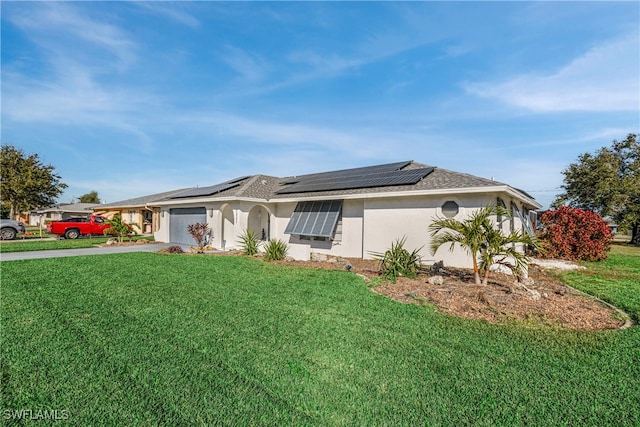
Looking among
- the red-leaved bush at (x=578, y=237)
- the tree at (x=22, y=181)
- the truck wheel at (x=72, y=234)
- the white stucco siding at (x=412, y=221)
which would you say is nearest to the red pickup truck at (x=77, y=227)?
the truck wheel at (x=72, y=234)

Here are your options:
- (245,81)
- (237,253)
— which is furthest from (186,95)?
(237,253)

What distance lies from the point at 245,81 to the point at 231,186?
645cm

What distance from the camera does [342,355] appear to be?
411cm

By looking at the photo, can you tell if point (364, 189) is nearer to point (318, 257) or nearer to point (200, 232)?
point (318, 257)

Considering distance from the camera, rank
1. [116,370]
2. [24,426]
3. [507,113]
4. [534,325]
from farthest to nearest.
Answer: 1. [507,113]
2. [534,325]
3. [116,370]
4. [24,426]

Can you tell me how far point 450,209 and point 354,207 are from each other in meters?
4.43

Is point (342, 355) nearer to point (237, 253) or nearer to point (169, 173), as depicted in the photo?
point (237, 253)

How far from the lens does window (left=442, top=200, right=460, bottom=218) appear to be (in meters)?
11.6

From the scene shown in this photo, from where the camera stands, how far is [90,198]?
72562mm

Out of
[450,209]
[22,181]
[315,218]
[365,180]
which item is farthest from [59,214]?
[450,209]

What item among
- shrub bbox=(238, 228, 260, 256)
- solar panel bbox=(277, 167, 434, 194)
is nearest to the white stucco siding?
solar panel bbox=(277, 167, 434, 194)

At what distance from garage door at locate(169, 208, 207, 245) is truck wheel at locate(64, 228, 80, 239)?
25.4 ft

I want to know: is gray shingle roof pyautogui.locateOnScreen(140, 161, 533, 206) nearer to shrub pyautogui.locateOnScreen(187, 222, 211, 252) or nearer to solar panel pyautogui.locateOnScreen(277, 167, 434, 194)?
solar panel pyautogui.locateOnScreen(277, 167, 434, 194)

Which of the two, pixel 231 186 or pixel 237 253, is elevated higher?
pixel 231 186
